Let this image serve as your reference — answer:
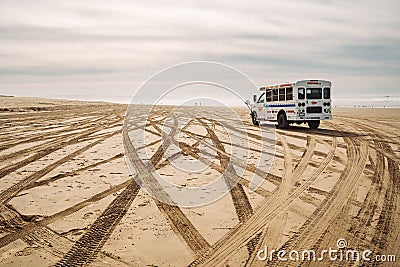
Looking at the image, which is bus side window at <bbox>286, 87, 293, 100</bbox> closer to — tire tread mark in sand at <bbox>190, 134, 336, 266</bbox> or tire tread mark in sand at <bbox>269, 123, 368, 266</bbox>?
tire tread mark in sand at <bbox>269, 123, 368, 266</bbox>

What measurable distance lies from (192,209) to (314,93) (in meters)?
13.5

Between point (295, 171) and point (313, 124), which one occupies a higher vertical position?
point (313, 124)

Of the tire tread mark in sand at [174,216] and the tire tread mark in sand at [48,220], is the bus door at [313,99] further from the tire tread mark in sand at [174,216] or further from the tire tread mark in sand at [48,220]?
the tire tread mark in sand at [48,220]

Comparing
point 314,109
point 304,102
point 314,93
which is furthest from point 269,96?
point 314,109

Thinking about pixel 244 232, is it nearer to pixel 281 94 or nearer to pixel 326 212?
pixel 326 212

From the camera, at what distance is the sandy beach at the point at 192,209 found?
15.8ft

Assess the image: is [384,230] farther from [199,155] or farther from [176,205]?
[199,155]

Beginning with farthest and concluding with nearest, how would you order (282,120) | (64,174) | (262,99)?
(262,99)
(282,120)
(64,174)

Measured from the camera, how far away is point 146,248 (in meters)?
4.89

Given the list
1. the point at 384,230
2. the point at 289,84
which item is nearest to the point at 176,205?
the point at 384,230

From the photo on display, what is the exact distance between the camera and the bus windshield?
18.0m

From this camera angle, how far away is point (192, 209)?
6.41 metres

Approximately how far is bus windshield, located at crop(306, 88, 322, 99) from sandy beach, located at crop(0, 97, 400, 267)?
6632 mm

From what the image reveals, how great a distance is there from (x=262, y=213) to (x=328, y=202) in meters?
1.46
